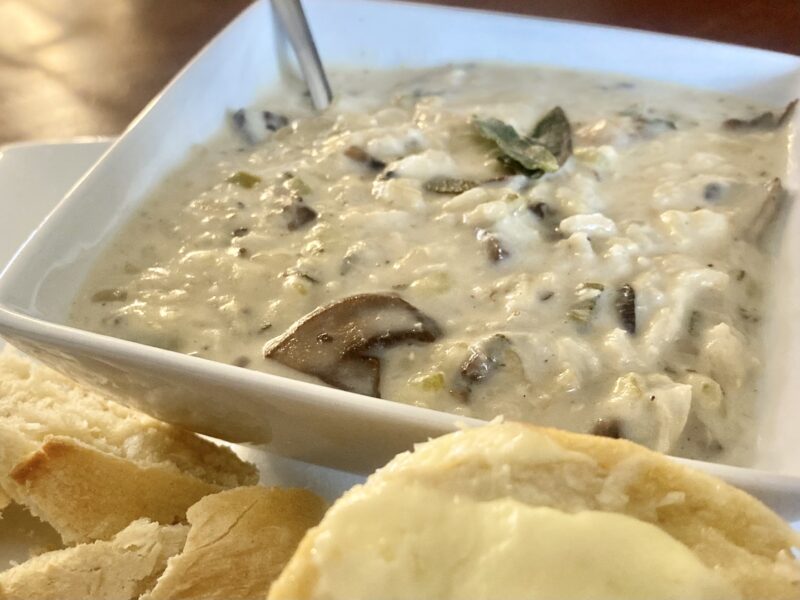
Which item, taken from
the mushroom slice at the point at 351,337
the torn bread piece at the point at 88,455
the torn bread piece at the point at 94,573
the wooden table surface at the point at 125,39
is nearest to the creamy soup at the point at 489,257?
the mushroom slice at the point at 351,337

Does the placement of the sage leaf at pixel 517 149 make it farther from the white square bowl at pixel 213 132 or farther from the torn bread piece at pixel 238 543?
the torn bread piece at pixel 238 543

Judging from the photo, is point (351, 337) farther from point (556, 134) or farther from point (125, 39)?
point (125, 39)

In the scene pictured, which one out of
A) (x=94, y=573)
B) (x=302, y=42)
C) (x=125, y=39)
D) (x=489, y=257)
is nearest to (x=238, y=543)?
(x=94, y=573)

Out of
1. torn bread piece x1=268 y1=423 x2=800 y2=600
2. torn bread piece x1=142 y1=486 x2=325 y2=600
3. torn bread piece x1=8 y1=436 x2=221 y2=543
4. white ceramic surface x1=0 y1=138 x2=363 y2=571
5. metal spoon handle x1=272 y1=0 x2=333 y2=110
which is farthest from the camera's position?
metal spoon handle x1=272 y1=0 x2=333 y2=110

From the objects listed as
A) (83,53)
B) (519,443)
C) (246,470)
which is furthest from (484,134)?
(83,53)

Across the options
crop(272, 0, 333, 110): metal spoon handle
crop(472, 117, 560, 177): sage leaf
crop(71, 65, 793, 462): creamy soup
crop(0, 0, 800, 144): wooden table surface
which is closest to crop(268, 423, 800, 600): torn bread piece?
crop(71, 65, 793, 462): creamy soup

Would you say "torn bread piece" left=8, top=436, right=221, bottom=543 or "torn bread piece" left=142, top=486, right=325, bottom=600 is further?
"torn bread piece" left=8, top=436, right=221, bottom=543

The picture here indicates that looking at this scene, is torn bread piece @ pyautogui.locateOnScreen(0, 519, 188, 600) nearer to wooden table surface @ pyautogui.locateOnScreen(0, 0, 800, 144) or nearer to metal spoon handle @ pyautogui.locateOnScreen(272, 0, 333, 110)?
metal spoon handle @ pyautogui.locateOnScreen(272, 0, 333, 110)
